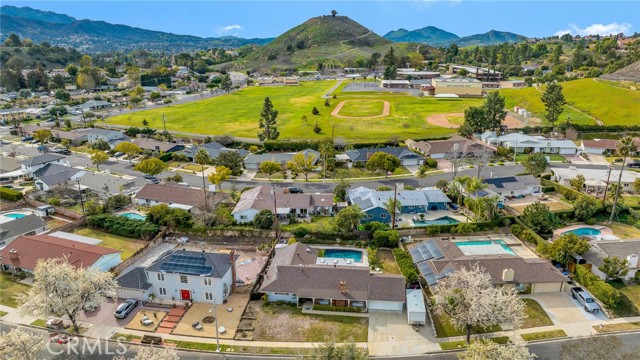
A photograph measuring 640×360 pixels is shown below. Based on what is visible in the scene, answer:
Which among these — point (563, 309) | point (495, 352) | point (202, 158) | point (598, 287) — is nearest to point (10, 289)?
point (202, 158)

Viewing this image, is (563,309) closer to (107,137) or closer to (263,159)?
(263,159)

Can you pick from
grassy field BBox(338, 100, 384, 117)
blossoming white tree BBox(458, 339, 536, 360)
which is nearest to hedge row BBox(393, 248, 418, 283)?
blossoming white tree BBox(458, 339, 536, 360)

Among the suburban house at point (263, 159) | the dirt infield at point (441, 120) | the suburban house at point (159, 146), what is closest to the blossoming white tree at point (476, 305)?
the suburban house at point (263, 159)

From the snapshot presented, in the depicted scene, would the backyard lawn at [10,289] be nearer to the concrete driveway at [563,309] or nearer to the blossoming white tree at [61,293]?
the blossoming white tree at [61,293]

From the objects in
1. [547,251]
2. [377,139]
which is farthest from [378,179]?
[547,251]

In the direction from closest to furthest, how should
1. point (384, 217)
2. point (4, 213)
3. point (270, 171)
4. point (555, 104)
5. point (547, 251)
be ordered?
point (547, 251) < point (384, 217) < point (4, 213) < point (270, 171) < point (555, 104)

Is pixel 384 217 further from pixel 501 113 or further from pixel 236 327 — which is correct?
pixel 501 113
